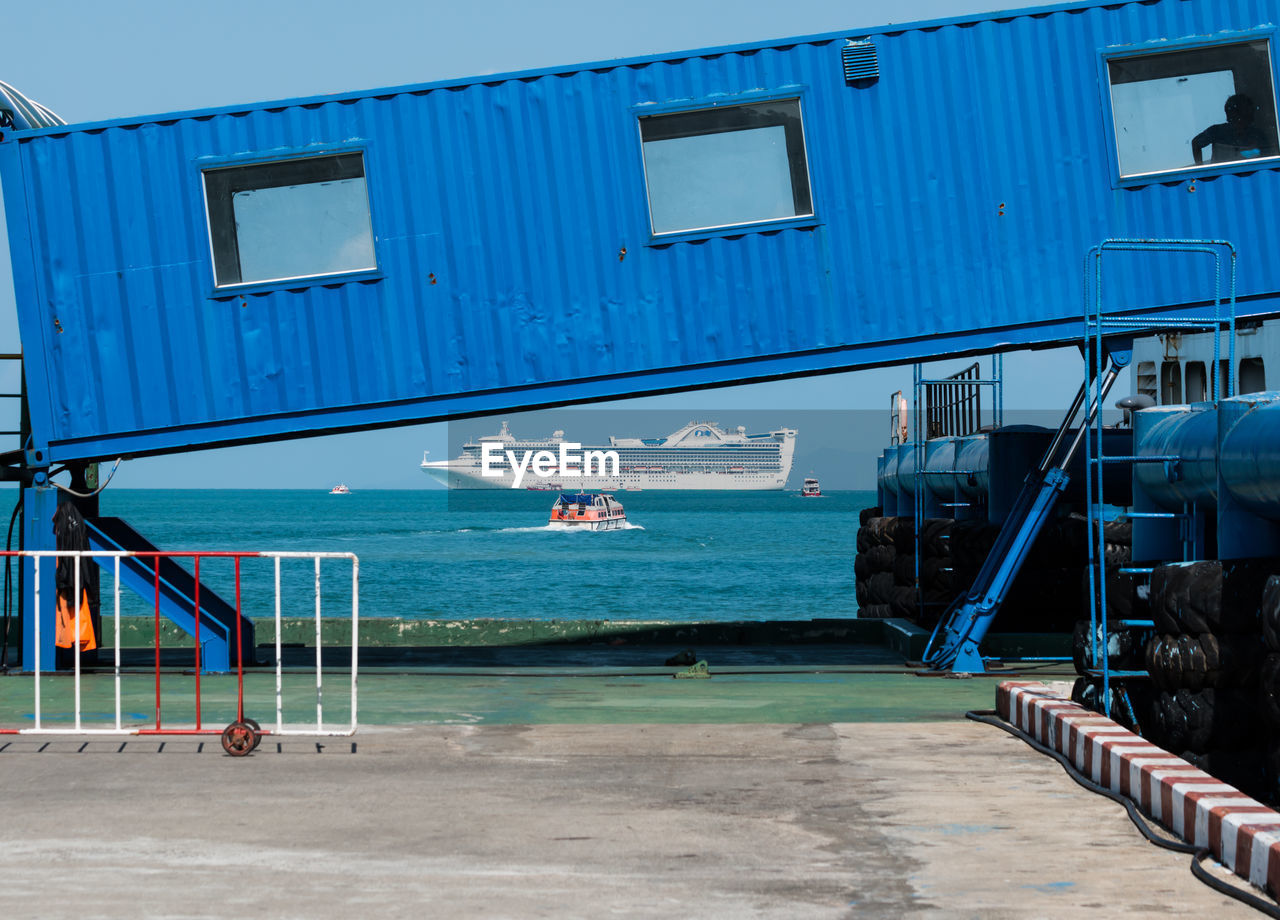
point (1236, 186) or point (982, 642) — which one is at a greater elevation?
point (1236, 186)

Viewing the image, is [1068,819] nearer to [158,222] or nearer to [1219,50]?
[1219,50]

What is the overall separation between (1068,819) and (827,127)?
305 inches

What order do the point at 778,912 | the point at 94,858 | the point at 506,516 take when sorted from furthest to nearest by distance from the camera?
1. the point at 506,516
2. the point at 94,858
3. the point at 778,912

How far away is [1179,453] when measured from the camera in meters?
9.80

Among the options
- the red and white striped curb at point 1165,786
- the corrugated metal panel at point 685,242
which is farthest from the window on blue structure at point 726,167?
the red and white striped curb at point 1165,786

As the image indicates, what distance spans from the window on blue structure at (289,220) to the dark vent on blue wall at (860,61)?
4.44 m

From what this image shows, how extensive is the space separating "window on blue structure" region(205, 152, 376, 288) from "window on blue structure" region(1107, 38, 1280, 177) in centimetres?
687

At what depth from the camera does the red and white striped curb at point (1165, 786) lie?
5.97 meters

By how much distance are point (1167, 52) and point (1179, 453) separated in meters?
5.23

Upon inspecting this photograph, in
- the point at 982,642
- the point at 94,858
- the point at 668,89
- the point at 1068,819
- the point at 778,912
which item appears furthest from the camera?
the point at 982,642

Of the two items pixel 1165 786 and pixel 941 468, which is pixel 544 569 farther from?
pixel 1165 786

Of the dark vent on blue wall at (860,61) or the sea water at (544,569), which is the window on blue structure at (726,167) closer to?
the dark vent on blue wall at (860,61)

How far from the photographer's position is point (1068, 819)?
729 cm

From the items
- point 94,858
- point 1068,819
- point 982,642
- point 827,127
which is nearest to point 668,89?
point 827,127
